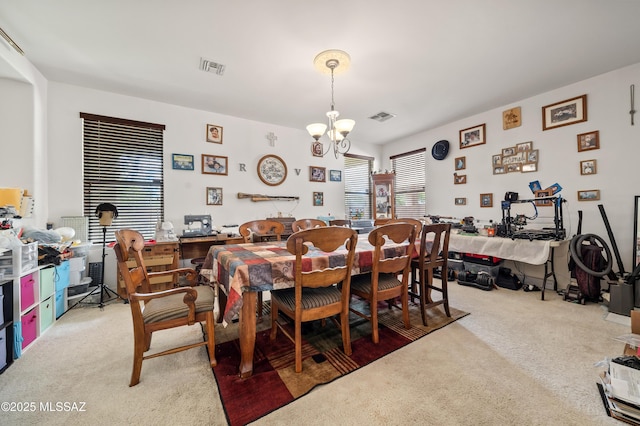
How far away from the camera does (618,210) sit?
3.04 m

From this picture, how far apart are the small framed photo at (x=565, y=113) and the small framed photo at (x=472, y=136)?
0.81 meters

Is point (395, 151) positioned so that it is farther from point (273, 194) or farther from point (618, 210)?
point (618, 210)

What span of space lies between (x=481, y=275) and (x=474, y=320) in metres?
1.31

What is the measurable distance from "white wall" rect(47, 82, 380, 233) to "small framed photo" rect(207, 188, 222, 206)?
0.24 feet

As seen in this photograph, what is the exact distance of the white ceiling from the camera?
2.04 metres

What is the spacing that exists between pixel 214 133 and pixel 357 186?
131 inches

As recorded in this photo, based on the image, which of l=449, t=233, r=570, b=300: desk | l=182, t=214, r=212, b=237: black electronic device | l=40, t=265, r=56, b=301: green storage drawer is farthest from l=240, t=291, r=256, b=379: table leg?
l=449, t=233, r=570, b=300: desk

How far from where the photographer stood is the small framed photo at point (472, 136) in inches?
169

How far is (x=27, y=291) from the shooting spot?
6.89 feet

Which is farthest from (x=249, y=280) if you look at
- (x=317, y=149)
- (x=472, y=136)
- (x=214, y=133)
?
(x=472, y=136)

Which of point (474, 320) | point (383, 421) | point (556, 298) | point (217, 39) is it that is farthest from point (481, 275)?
point (217, 39)

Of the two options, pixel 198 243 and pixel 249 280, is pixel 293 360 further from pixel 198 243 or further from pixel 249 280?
pixel 198 243

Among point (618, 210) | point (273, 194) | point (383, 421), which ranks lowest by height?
point (383, 421)

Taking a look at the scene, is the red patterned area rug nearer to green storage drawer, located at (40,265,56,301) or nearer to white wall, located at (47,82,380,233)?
green storage drawer, located at (40,265,56,301)
